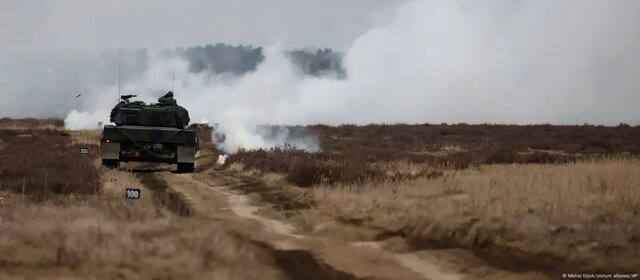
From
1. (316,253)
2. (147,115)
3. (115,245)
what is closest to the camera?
(115,245)

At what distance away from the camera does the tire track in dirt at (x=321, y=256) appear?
794cm

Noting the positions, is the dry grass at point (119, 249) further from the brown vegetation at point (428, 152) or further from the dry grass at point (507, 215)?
the brown vegetation at point (428, 152)

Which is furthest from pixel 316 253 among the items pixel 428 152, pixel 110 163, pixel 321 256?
pixel 428 152

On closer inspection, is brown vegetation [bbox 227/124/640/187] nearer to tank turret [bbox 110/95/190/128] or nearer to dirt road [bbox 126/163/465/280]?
tank turret [bbox 110/95/190/128]

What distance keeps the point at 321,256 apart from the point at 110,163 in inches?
665

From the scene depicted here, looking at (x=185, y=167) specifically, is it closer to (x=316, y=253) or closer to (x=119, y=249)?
(x=316, y=253)

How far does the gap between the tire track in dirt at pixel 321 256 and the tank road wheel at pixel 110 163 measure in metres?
11.6

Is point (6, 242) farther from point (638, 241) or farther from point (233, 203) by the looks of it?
point (638, 241)

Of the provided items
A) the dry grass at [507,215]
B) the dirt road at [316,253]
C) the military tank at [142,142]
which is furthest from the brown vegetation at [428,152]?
the dirt road at [316,253]

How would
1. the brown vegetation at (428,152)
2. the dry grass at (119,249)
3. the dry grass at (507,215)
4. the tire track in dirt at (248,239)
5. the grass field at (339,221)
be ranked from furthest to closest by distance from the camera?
the brown vegetation at (428,152)
the dry grass at (507,215)
the tire track in dirt at (248,239)
the grass field at (339,221)
the dry grass at (119,249)

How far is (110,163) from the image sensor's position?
23891mm

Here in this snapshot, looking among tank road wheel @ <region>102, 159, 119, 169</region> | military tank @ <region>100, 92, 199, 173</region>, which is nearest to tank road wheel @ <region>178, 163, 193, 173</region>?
military tank @ <region>100, 92, 199, 173</region>

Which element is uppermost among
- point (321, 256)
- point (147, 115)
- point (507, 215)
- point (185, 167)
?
point (147, 115)

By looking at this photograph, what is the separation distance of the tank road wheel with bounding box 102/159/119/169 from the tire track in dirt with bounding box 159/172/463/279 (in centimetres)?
1155
